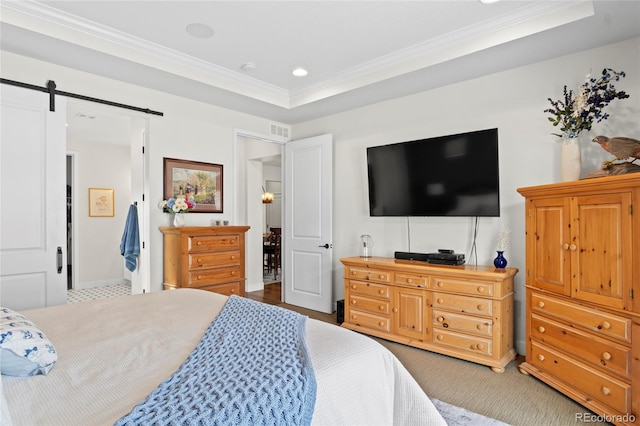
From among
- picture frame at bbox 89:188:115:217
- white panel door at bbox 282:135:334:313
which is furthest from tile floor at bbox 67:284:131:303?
white panel door at bbox 282:135:334:313

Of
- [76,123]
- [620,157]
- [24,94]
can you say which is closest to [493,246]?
[620,157]

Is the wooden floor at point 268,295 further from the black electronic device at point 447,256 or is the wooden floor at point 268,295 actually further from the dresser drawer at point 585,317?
the dresser drawer at point 585,317

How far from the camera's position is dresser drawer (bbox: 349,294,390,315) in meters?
3.58

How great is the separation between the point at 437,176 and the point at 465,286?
1109mm

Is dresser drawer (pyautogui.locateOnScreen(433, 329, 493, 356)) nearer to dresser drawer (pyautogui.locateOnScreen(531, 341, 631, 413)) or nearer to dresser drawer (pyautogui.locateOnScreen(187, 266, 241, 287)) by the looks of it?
dresser drawer (pyautogui.locateOnScreen(531, 341, 631, 413))

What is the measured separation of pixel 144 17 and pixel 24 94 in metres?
1.16

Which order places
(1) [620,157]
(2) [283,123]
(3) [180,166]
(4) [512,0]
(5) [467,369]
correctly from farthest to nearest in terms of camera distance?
(2) [283,123] < (3) [180,166] < (5) [467,369] < (4) [512,0] < (1) [620,157]

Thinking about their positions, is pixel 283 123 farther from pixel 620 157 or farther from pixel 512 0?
pixel 620 157

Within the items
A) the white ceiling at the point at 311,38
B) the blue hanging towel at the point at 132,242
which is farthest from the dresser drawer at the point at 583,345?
the blue hanging towel at the point at 132,242

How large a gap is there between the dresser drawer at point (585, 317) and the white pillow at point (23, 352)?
2845mm

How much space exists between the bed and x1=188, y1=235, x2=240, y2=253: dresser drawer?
1.67 metres

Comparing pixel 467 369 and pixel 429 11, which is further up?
pixel 429 11

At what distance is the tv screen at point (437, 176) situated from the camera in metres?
3.22

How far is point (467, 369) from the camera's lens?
2.89 m
